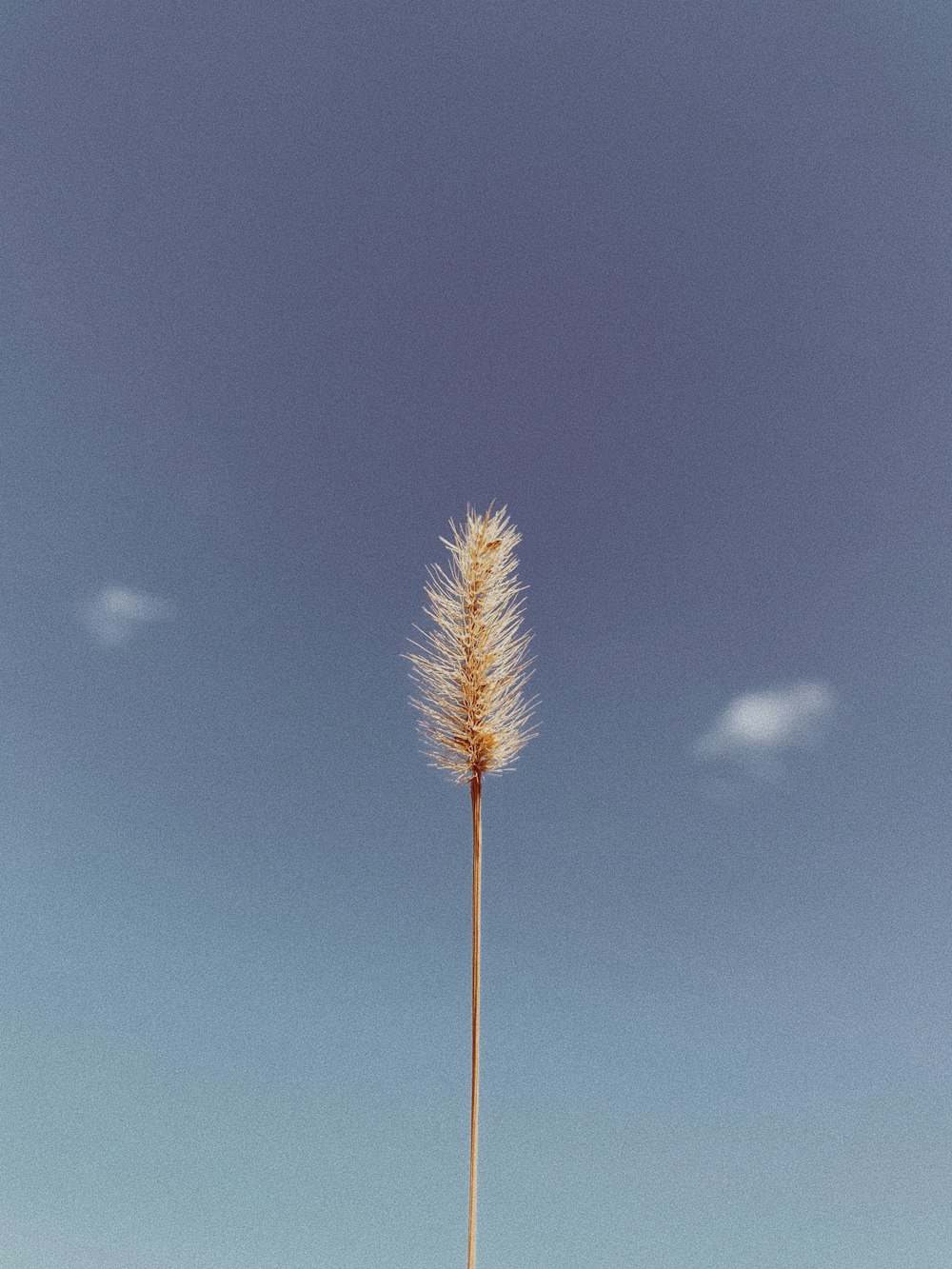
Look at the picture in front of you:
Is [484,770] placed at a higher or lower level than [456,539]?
lower

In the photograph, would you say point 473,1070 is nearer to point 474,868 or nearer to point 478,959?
point 478,959

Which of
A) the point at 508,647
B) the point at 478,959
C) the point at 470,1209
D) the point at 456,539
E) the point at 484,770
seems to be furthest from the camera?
the point at 456,539

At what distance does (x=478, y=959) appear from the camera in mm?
4520

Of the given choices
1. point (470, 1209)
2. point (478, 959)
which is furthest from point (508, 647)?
point (470, 1209)

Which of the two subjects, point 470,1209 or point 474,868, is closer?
point 470,1209

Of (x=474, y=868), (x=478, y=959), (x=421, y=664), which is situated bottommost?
(x=478, y=959)

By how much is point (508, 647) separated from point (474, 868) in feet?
6.95

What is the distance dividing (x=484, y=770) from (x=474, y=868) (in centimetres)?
114

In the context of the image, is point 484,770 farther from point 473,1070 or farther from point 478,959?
point 473,1070

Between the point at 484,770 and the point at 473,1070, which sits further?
the point at 484,770

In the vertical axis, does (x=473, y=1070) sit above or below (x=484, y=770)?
below

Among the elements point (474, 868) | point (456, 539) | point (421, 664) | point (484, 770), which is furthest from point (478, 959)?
point (456, 539)

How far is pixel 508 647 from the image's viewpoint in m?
6.48

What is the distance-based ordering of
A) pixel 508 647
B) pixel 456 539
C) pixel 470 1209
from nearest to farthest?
pixel 470 1209 → pixel 508 647 → pixel 456 539
